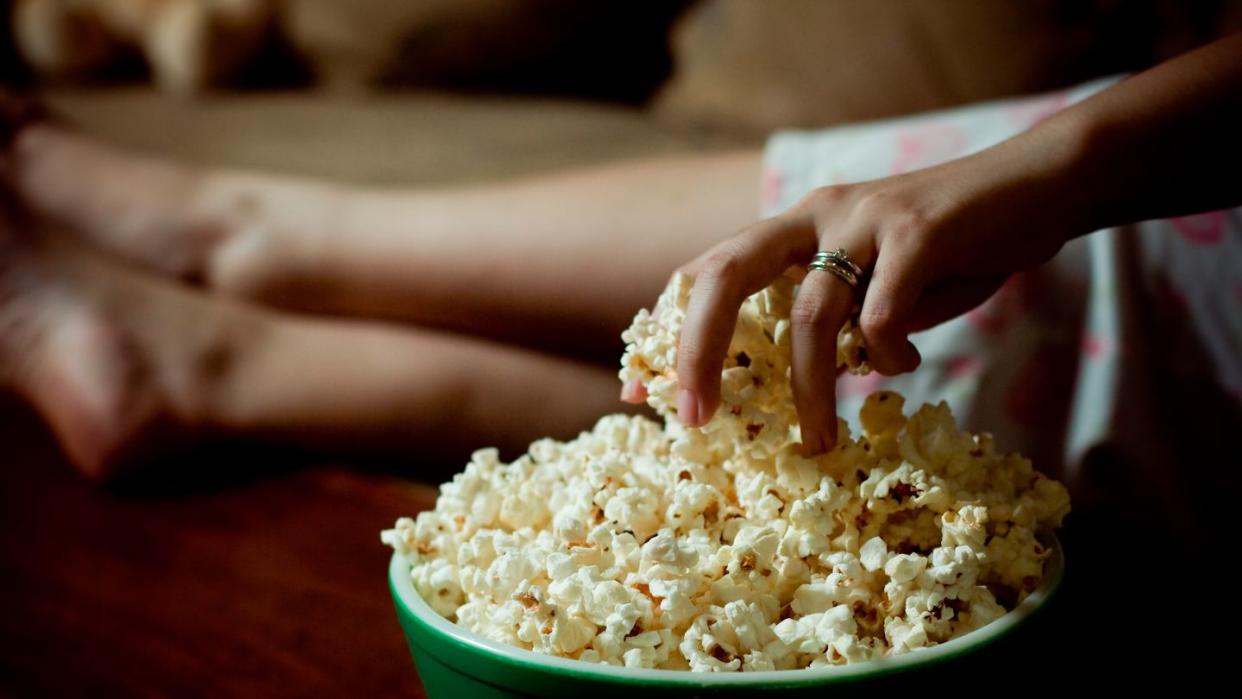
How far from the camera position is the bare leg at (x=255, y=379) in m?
1.14

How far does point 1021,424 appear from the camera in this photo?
87cm

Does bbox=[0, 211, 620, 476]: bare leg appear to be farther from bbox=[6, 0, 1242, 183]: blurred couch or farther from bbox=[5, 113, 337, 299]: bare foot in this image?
bbox=[6, 0, 1242, 183]: blurred couch

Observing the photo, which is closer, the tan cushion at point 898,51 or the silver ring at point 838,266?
the silver ring at point 838,266

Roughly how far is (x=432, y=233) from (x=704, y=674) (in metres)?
0.78

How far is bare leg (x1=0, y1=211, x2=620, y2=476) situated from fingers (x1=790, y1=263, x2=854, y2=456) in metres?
0.63

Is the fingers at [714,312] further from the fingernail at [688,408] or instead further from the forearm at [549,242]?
the forearm at [549,242]

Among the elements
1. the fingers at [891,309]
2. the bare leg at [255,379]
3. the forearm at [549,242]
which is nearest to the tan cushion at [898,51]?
the forearm at [549,242]

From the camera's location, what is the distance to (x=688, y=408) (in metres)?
0.50

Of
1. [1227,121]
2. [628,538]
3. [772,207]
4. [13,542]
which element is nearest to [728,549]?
[628,538]

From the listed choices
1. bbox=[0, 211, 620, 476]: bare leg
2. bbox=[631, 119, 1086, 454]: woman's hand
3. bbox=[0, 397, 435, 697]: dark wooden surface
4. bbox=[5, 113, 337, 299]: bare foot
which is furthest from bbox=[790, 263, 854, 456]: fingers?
bbox=[5, 113, 337, 299]: bare foot

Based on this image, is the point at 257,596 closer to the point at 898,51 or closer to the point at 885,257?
the point at 885,257

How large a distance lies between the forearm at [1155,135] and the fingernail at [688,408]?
247 millimetres

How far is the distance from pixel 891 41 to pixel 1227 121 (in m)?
0.92

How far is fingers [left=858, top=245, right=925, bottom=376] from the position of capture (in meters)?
0.50
